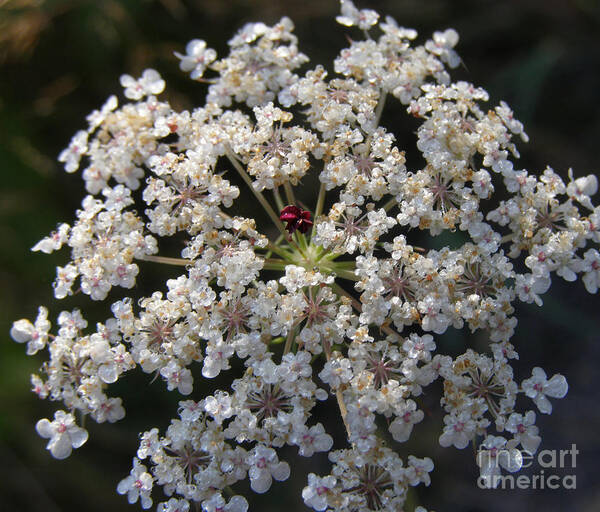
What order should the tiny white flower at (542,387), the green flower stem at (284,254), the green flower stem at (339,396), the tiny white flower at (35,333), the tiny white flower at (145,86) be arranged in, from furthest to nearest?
1. the tiny white flower at (145,86)
2. the tiny white flower at (35,333)
3. the green flower stem at (284,254)
4. the tiny white flower at (542,387)
5. the green flower stem at (339,396)

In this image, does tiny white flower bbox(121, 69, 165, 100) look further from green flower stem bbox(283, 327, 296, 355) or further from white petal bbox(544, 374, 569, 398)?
white petal bbox(544, 374, 569, 398)

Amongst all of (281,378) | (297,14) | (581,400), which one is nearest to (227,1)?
(297,14)

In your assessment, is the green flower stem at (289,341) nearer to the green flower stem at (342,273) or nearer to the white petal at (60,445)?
the green flower stem at (342,273)

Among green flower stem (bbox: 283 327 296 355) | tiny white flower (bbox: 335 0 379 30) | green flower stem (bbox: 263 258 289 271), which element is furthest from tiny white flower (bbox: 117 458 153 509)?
tiny white flower (bbox: 335 0 379 30)

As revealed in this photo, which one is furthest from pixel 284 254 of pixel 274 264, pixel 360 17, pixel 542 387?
pixel 360 17

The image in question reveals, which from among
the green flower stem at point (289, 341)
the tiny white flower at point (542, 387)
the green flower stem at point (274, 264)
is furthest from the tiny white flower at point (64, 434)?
the tiny white flower at point (542, 387)

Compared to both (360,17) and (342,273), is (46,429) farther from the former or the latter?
(360,17)

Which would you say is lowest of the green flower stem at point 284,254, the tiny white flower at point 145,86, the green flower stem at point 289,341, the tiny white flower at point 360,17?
the green flower stem at point 289,341

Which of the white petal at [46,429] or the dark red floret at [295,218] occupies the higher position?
the dark red floret at [295,218]

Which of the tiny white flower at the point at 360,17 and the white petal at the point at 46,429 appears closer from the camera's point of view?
the white petal at the point at 46,429
